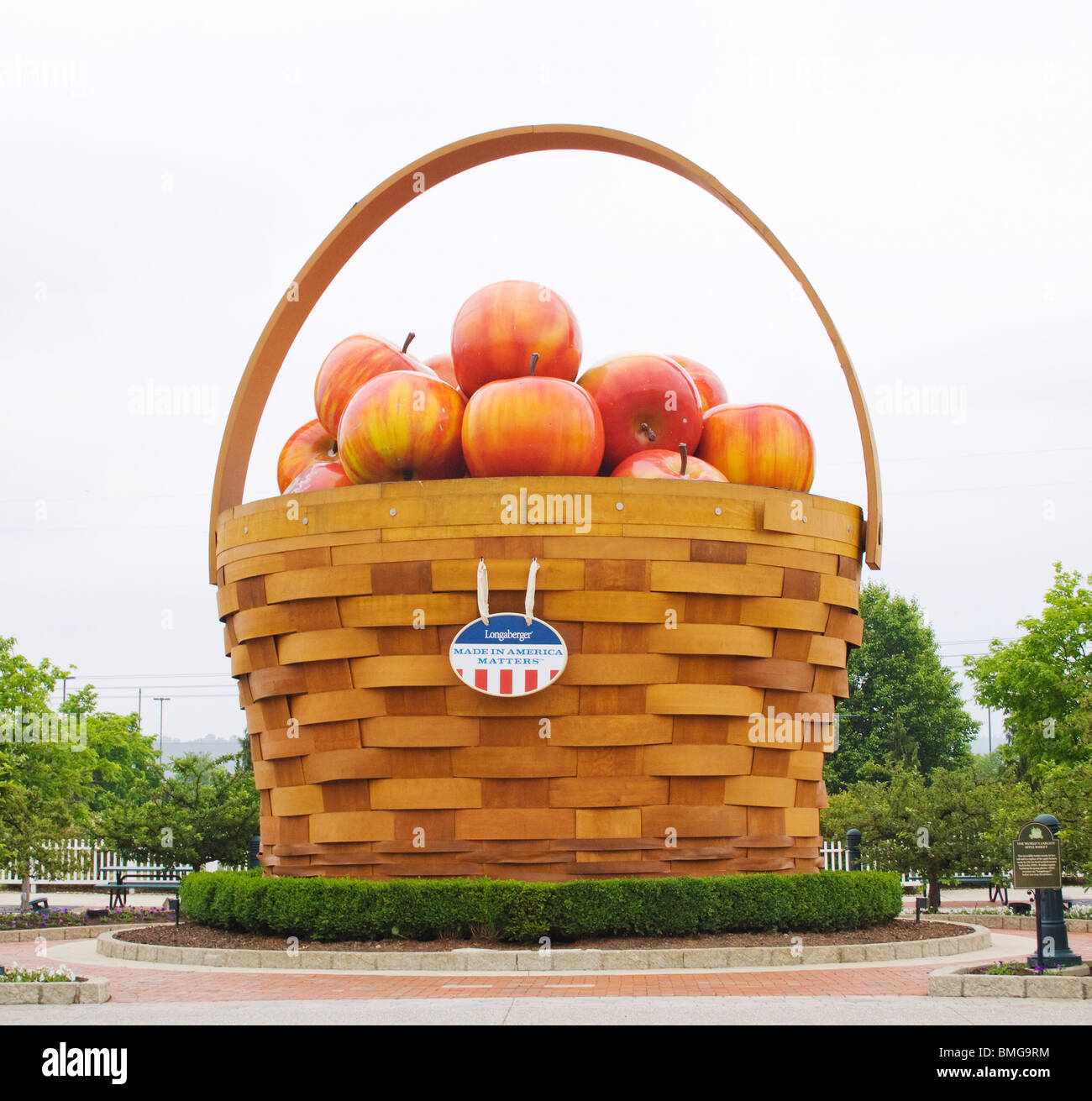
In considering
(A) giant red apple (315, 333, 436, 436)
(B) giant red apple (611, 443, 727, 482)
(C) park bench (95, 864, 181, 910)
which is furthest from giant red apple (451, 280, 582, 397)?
(C) park bench (95, 864, 181, 910)

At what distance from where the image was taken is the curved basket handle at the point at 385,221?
14508mm

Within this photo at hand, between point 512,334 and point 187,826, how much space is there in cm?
984

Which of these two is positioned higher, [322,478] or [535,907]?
[322,478]

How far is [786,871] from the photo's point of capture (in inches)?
530

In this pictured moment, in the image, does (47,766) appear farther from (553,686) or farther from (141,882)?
(553,686)

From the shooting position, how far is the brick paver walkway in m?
9.69

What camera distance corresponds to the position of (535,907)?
11.9m

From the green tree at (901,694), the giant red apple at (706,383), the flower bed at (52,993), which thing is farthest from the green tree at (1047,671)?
the flower bed at (52,993)

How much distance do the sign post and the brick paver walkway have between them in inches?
40.3

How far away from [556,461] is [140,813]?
10.5 m

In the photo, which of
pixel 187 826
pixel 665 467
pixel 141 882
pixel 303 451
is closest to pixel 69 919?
pixel 187 826

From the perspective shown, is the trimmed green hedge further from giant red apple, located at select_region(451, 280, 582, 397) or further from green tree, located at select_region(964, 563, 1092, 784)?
green tree, located at select_region(964, 563, 1092, 784)

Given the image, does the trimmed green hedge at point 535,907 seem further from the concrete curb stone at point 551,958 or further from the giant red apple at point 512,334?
the giant red apple at point 512,334

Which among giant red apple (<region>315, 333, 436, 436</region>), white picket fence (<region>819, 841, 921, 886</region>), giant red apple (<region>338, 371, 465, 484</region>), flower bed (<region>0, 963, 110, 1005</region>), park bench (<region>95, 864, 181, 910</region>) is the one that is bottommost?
park bench (<region>95, 864, 181, 910</region>)
